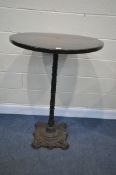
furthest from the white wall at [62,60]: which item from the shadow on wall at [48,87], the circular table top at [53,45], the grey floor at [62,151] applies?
the circular table top at [53,45]

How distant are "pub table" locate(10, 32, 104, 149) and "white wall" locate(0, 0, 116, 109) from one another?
0.94 feet

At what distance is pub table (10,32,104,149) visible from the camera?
4.99ft

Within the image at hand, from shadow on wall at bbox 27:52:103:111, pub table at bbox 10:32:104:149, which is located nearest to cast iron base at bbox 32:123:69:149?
pub table at bbox 10:32:104:149

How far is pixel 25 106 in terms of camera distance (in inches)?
101

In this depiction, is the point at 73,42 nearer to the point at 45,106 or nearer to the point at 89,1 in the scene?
the point at 89,1

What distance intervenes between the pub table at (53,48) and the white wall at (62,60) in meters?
0.29

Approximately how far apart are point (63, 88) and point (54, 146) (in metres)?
0.67

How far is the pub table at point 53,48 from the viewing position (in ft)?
4.99

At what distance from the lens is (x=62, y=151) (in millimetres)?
2043

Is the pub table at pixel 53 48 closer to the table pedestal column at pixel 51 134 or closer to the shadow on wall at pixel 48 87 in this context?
the table pedestal column at pixel 51 134

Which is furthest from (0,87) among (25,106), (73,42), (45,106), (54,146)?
(73,42)

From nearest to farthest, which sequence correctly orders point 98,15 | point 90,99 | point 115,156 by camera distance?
point 115,156
point 98,15
point 90,99

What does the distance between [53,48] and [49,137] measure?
3.23ft

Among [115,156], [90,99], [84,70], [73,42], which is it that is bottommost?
[115,156]
